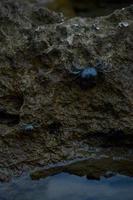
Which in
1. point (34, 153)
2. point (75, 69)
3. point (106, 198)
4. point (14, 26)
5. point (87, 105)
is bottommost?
point (106, 198)

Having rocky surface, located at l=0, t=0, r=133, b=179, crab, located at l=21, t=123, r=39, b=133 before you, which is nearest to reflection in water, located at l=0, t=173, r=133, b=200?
rocky surface, located at l=0, t=0, r=133, b=179

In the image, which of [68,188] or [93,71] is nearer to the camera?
[68,188]

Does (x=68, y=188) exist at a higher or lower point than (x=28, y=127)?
lower

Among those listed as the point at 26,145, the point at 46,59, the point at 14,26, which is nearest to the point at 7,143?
the point at 26,145

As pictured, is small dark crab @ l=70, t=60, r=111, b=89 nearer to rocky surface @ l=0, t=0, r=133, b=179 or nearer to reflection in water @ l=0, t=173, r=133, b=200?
rocky surface @ l=0, t=0, r=133, b=179

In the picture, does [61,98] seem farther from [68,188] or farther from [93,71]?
[68,188]

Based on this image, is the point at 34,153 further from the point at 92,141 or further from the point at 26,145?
the point at 92,141

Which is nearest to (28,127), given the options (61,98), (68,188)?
(61,98)
